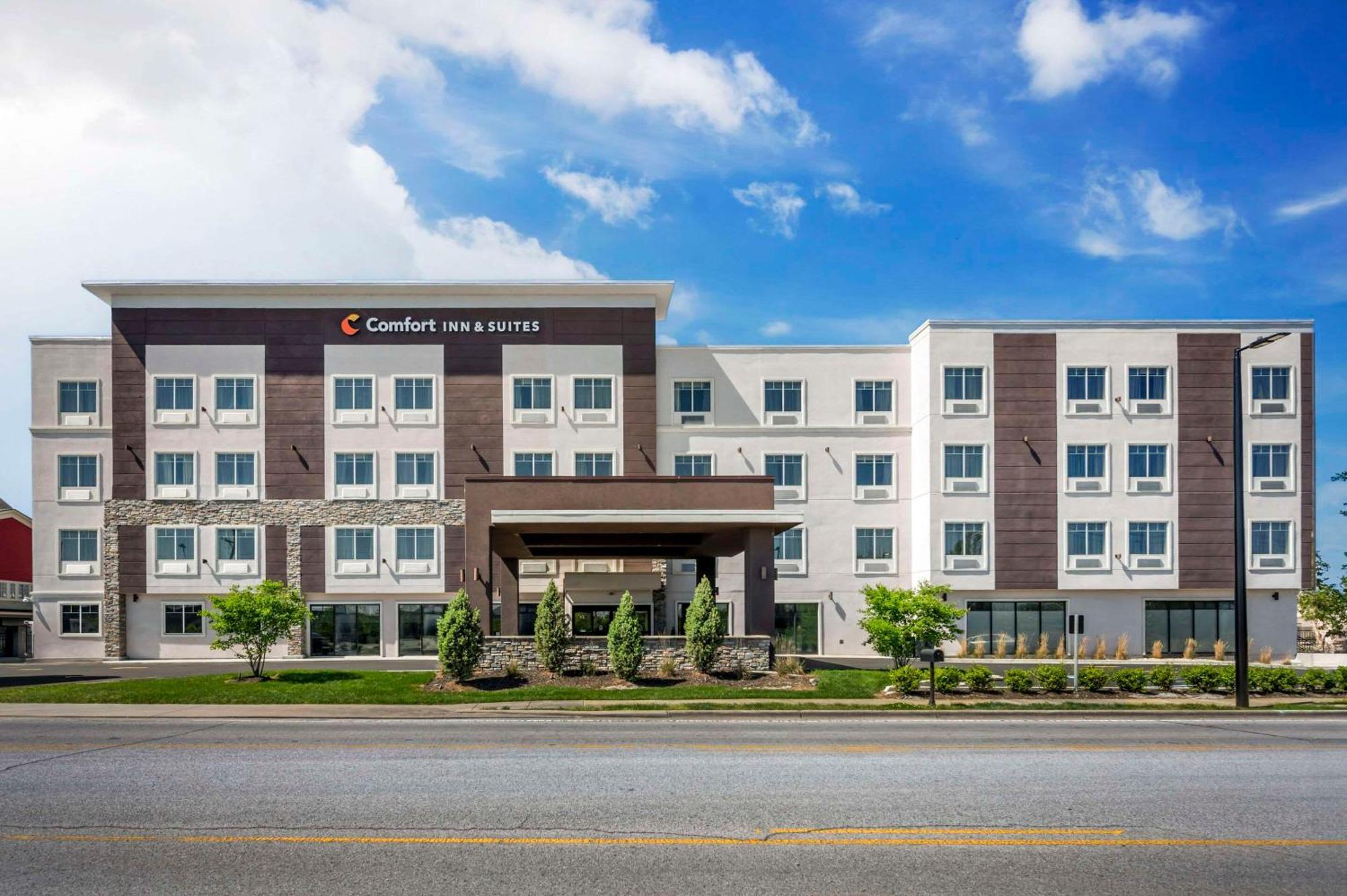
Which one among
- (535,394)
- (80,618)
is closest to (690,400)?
(535,394)

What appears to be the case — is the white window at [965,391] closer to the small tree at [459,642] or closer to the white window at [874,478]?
the white window at [874,478]

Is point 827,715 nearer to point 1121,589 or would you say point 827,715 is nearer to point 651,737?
point 651,737

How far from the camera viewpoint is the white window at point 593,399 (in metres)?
42.8

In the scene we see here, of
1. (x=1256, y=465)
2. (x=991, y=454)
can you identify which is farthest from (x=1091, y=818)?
(x=1256, y=465)

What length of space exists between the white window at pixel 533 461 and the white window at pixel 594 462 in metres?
1.11

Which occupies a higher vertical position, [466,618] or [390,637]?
[466,618]

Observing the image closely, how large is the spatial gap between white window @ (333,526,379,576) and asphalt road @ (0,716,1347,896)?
23997 millimetres

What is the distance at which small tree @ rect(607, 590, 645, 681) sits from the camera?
1029 inches

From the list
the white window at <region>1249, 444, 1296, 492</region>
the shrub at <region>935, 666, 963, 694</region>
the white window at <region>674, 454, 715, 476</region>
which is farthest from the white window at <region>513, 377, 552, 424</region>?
the white window at <region>1249, 444, 1296, 492</region>

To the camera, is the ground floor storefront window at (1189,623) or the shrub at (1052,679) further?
the ground floor storefront window at (1189,623)

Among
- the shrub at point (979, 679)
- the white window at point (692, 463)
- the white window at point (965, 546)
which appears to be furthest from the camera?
the white window at point (692, 463)

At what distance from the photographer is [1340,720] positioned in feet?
69.9

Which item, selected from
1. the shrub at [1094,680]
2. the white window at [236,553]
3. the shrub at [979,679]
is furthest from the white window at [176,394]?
the shrub at [1094,680]

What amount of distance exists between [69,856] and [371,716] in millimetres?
11820
